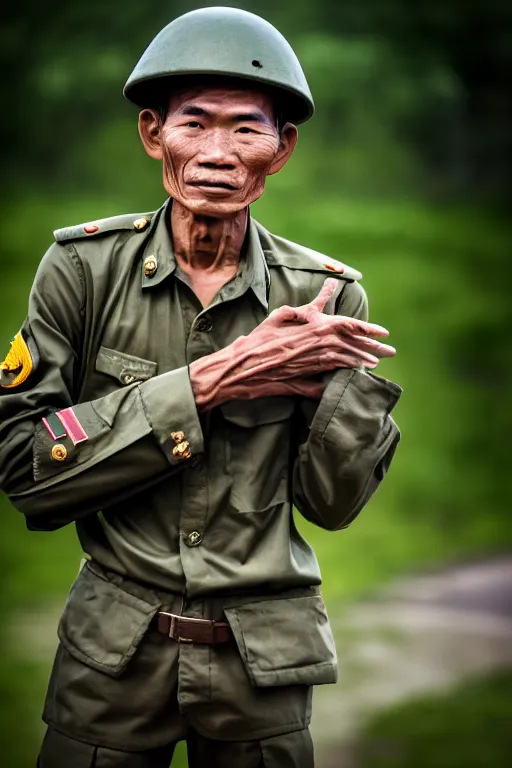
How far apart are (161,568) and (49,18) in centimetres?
417

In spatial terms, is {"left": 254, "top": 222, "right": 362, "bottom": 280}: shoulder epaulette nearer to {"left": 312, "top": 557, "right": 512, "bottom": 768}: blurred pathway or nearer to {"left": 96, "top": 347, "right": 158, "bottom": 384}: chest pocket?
{"left": 96, "top": 347, "right": 158, "bottom": 384}: chest pocket

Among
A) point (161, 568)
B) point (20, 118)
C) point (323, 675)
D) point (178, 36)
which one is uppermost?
point (20, 118)

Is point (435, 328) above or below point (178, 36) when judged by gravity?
below

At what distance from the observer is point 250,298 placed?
7.59ft

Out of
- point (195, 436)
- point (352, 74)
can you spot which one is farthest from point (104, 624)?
point (352, 74)

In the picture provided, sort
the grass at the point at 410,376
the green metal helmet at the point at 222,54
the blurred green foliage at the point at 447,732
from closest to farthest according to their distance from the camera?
1. the green metal helmet at the point at 222,54
2. the blurred green foliage at the point at 447,732
3. the grass at the point at 410,376

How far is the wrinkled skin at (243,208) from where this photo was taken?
221 cm

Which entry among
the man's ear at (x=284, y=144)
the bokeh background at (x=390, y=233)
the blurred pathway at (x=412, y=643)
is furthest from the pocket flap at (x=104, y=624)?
the bokeh background at (x=390, y=233)

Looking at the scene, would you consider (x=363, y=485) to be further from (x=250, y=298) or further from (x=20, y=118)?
(x=20, y=118)

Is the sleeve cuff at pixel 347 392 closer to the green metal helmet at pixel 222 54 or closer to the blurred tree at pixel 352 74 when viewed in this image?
the green metal helmet at pixel 222 54

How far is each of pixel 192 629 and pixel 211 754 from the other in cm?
22

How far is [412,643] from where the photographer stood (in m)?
4.67

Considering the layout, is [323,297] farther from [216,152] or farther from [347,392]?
[216,152]

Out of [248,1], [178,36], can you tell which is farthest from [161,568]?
[248,1]
